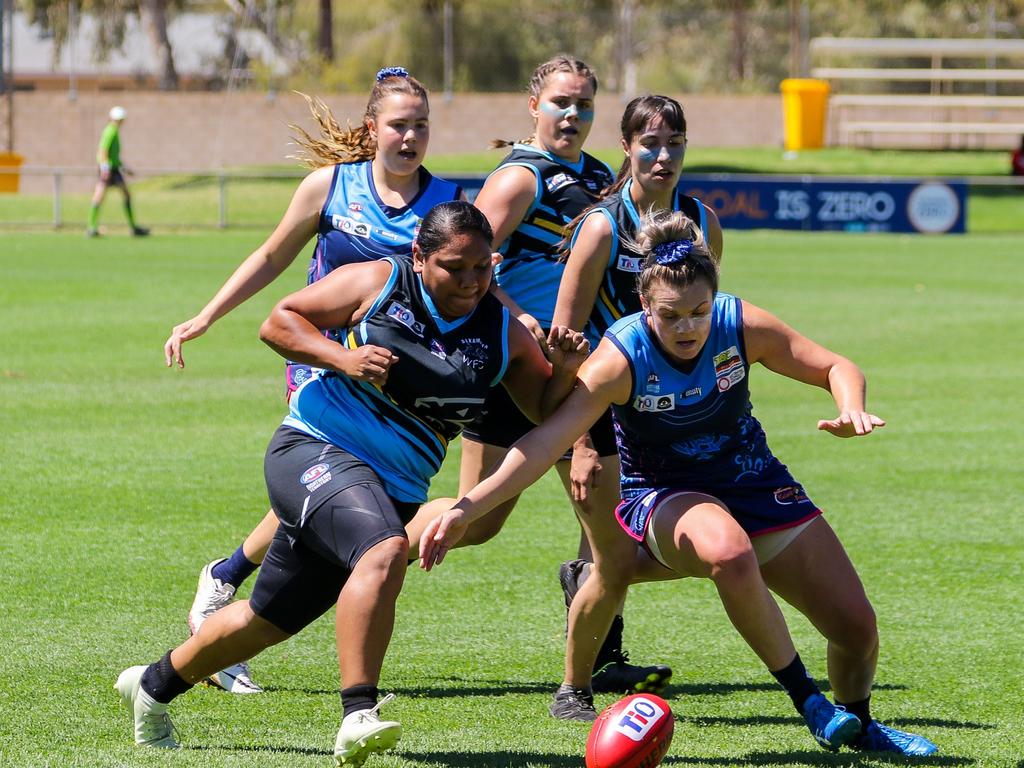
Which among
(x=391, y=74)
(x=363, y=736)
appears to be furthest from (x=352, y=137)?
(x=363, y=736)

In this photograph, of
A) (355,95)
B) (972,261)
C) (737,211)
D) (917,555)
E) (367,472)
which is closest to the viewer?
(367,472)

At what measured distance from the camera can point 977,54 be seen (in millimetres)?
46688

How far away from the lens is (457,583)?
23.7 feet

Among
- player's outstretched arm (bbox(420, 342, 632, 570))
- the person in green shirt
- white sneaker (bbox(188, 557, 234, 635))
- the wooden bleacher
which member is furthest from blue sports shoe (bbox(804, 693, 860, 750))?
the wooden bleacher

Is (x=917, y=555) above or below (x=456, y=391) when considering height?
below

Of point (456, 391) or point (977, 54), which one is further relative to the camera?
point (977, 54)

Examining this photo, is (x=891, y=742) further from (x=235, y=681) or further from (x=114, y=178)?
(x=114, y=178)

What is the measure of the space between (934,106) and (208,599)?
42.6 meters

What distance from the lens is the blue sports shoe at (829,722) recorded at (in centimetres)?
469

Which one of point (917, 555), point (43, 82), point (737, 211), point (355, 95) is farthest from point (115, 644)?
point (43, 82)

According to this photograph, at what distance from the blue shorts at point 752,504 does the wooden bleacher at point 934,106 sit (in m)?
39.0

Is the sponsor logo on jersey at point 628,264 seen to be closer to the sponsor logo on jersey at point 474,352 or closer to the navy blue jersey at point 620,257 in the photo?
the navy blue jersey at point 620,257

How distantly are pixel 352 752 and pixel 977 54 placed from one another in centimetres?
4626

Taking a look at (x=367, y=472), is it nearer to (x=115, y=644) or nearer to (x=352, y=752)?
(x=352, y=752)
